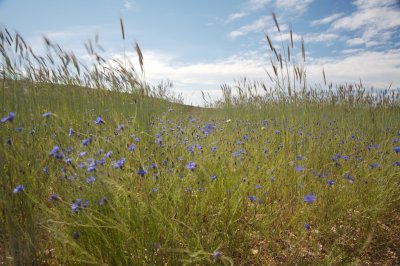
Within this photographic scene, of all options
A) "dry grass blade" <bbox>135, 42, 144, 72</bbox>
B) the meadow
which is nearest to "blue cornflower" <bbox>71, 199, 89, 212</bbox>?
the meadow

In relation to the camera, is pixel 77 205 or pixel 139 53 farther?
pixel 139 53

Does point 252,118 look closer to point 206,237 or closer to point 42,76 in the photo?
point 42,76

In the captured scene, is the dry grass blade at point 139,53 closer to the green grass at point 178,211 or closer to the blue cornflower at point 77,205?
the green grass at point 178,211

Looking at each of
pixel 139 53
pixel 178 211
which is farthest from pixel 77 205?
pixel 139 53

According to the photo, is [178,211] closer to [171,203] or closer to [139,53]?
[171,203]

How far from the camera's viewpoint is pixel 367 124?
4.68 meters

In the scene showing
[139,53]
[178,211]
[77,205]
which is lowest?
[178,211]

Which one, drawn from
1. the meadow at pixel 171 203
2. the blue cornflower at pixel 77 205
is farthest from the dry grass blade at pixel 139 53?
the blue cornflower at pixel 77 205

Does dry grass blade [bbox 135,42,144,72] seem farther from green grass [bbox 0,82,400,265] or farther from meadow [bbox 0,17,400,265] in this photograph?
green grass [bbox 0,82,400,265]

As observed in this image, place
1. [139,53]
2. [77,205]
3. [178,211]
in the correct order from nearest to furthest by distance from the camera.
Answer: [77,205], [178,211], [139,53]

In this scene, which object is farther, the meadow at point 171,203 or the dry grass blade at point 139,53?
the dry grass blade at point 139,53

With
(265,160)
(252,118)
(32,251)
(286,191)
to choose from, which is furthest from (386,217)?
(252,118)

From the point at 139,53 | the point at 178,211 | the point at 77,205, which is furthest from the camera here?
the point at 139,53

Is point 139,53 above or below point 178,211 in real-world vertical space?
above
